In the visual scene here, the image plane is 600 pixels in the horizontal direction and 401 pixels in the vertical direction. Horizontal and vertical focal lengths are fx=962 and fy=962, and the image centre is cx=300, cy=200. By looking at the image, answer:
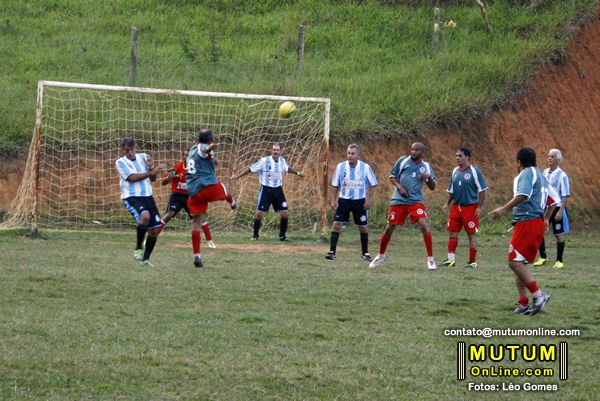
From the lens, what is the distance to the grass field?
6.88 metres

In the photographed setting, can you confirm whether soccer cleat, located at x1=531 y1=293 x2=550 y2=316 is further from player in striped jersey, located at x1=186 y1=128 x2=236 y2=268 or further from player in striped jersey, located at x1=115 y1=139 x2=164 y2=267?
player in striped jersey, located at x1=115 y1=139 x2=164 y2=267

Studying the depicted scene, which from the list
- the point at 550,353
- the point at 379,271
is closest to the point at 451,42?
the point at 379,271

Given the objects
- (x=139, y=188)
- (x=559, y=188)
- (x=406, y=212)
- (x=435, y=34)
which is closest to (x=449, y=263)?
(x=406, y=212)

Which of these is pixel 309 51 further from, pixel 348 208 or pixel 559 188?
pixel 559 188

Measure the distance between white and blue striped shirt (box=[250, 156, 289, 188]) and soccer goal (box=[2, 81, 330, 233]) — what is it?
140 centimetres

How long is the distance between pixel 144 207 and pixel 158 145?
8901mm

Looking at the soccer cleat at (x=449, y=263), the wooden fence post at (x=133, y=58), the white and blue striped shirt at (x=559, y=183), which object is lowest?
the soccer cleat at (x=449, y=263)

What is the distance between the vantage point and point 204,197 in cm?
1295

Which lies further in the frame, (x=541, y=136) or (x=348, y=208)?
(x=541, y=136)

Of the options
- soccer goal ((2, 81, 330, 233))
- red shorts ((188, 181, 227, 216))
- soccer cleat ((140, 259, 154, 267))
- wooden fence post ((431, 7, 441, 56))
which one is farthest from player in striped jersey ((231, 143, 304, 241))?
wooden fence post ((431, 7, 441, 56))

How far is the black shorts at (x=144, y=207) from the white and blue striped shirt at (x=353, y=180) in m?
3.40

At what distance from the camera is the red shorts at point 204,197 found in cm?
1290

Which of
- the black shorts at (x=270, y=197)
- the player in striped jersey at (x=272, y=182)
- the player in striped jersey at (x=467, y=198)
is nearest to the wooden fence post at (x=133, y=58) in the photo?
the player in striped jersey at (x=272, y=182)

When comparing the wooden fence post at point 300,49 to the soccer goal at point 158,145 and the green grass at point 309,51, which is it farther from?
the soccer goal at point 158,145
